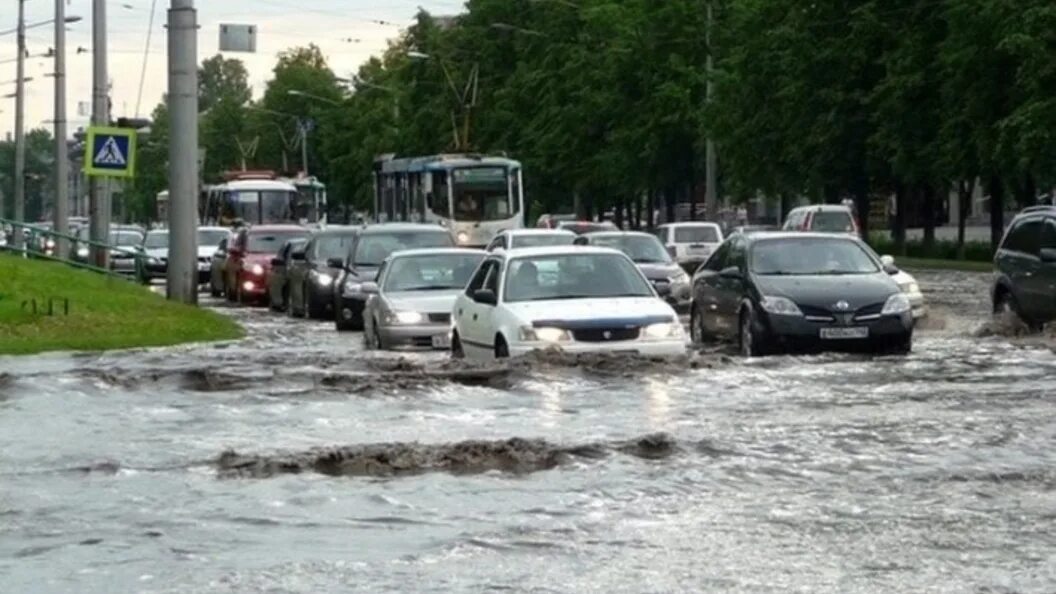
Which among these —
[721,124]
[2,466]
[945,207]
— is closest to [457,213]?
[721,124]

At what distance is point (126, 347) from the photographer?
29.8m

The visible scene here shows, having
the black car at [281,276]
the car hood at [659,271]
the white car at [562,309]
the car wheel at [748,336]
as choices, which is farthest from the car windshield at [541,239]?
the white car at [562,309]

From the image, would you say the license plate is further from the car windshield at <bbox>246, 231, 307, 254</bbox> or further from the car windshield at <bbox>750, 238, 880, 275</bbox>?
the car windshield at <bbox>246, 231, 307, 254</bbox>

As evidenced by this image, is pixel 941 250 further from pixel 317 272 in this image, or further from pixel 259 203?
pixel 317 272

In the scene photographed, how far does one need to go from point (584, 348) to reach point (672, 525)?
10.7 metres

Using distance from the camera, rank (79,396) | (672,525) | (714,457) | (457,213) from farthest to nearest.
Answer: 1. (457,213)
2. (79,396)
3. (714,457)
4. (672,525)

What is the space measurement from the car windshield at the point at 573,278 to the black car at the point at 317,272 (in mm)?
15886

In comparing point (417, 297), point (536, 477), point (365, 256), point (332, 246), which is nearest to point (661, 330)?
point (417, 297)

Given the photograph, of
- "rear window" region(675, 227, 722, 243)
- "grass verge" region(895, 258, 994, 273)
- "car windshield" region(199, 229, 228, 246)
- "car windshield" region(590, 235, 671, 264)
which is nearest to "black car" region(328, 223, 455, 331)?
"car windshield" region(590, 235, 671, 264)

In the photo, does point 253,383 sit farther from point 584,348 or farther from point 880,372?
point 880,372

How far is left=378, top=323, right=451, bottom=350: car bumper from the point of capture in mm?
30141

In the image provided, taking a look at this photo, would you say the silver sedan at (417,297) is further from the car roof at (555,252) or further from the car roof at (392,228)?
the car roof at (392,228)

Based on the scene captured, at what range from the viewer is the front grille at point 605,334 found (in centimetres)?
2341

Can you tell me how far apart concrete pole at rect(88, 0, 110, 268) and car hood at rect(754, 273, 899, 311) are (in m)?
26.1
